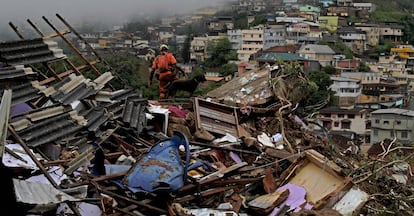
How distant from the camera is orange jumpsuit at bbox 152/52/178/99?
8234 millimetres

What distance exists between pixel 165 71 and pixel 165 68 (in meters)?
0.04

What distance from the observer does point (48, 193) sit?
375cm

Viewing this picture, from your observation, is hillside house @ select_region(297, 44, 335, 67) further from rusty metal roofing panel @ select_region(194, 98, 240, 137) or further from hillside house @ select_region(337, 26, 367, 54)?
rusty metal roofing panel @ select_region(194, 98, 240, 137)

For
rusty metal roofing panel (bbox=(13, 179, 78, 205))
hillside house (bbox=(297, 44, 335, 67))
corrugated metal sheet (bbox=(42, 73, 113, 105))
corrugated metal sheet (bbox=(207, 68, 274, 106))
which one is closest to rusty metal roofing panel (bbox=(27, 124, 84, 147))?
corrugated metal sheet (bbox=(42, 73, 113, 105))

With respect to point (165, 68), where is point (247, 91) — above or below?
below

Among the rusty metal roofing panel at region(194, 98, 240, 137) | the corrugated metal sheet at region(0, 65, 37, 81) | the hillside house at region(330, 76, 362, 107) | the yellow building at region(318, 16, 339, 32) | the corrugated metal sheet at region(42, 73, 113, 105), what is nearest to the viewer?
the corrugated metal sheet at region(0, 65, 37, 81)

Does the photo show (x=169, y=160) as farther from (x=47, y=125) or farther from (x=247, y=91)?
(x=247, y=91)

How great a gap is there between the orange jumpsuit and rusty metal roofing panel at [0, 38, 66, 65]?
1.89 meters

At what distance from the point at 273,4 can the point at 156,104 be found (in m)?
94.0

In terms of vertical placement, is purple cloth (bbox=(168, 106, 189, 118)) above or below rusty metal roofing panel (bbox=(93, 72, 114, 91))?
below

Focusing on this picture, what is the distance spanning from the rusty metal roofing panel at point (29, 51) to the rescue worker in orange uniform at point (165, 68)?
6.18ft

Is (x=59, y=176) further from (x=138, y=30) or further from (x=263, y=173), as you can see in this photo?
(x=138, y=30)

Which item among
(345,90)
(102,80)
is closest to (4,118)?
(102,80)

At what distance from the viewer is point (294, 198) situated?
5.04 meters
